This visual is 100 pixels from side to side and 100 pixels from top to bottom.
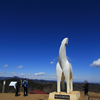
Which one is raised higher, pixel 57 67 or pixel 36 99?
pixel 57 67

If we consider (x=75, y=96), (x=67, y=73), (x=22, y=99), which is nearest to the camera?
(x=75, y=96)

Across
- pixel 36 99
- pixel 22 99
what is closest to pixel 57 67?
pixel 36 99

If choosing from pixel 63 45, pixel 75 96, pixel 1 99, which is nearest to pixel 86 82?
pixel 75 96

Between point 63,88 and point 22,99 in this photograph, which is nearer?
point 22,99

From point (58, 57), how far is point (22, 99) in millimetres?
4602

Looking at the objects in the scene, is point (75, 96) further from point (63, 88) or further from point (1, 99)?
point (1, 99)

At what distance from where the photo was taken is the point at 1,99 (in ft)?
28.8

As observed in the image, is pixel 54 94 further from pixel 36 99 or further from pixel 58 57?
pixel 58 57

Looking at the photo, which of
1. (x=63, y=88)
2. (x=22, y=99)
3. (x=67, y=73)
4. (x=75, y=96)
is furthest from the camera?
(x=63, y=88)

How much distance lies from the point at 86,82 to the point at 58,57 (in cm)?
304

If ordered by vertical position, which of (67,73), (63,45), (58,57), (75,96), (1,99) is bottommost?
(1,99)

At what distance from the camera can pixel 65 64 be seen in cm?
825

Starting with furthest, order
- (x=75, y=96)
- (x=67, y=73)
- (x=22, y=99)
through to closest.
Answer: (x=22, y=99)
(x=67, y=73)
(x=75, y=96)

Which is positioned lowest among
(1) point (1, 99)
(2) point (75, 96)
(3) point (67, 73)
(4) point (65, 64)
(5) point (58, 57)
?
(1) point (1, 99)
